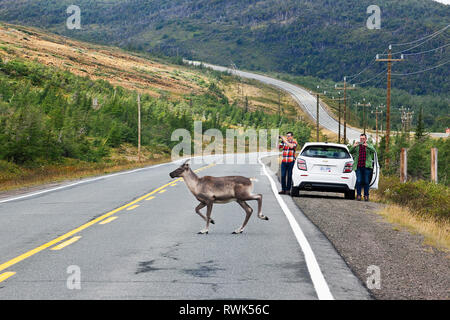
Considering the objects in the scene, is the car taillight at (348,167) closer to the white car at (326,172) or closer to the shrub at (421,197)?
the white car at (326,172)

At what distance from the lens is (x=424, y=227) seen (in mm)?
12281

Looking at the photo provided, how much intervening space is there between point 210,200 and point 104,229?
2.71m

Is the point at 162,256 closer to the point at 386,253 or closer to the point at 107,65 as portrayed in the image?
the point at 386,253

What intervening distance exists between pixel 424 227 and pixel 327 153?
6236 millimetres

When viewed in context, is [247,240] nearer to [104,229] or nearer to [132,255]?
[132,255]

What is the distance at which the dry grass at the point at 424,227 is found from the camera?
33.7ft

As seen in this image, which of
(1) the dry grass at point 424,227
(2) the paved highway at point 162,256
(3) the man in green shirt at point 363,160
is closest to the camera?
(2) the paved highway at point 162,256

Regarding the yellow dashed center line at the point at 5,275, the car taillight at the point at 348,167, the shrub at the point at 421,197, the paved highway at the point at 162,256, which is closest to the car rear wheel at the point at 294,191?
the car taillight at the point at 348,167

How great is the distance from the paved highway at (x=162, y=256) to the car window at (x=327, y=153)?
2.98 m

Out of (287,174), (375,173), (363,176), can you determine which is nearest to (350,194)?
(363,176)

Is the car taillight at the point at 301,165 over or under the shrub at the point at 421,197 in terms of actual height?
over

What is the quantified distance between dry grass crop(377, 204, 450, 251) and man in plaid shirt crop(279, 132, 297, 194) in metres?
3.12

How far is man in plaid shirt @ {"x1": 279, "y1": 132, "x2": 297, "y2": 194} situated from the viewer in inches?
655
